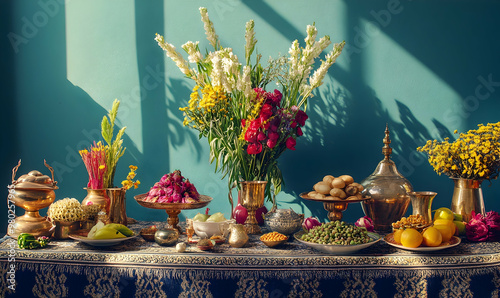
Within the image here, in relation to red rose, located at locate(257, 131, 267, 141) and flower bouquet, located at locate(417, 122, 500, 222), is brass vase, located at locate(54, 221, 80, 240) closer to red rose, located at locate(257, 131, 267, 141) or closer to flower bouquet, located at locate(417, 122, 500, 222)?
red rose, located at locate(257, 131, 267, 141)

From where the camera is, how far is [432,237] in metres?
2.01

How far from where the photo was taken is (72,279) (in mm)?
2010

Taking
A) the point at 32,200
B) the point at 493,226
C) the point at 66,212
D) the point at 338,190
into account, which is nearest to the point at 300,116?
the point at 338,190

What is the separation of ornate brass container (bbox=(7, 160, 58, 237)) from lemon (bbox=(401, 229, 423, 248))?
6.03 feet

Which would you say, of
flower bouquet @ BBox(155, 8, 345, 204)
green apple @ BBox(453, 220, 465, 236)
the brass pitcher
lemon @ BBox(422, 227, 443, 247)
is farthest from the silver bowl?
green apple @ BBox(453, 220, 465, 236)

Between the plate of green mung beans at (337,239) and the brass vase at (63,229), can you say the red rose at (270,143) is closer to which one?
the plate of green mung beans at (337,239)

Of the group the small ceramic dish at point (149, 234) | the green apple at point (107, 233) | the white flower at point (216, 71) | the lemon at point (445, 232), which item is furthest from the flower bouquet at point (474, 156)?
the green apple at point (107, 233)

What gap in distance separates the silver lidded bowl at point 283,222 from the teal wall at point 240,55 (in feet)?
1.88

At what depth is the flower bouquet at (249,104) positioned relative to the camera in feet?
7.66

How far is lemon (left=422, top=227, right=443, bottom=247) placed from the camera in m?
2.01

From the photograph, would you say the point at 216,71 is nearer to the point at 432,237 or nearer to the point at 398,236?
the point at 398,236

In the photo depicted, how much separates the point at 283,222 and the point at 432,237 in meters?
0.74

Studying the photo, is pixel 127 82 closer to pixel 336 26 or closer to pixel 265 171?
pixel 265 171

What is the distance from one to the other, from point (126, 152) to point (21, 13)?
3.93 ft
